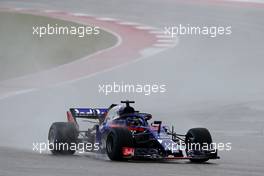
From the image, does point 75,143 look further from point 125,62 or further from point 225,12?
point 225,12

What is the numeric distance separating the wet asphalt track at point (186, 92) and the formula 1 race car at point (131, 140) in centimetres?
20

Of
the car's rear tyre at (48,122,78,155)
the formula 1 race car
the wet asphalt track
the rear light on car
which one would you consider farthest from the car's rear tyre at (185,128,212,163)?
the car's rear tyre at (48,122,78,155)

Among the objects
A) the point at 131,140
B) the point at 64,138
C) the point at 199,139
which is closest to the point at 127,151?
the point at 131,140

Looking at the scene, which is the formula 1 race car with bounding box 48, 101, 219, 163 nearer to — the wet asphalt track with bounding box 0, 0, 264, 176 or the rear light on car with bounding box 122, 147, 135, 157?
the rear light on car with bounding box 122, 147, 135, 157

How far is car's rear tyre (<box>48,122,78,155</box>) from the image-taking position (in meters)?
15.5

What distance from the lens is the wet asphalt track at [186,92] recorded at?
15.1 m

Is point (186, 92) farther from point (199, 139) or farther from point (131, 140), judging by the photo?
point (131, 140)

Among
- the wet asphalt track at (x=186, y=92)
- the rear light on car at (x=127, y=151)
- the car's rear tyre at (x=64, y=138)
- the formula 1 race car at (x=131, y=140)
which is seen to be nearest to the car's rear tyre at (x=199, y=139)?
the formula 1 race car at (x=131, y=140)

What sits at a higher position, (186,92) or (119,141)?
(186,92)

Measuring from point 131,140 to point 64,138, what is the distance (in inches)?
69.2

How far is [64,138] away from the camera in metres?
15.5

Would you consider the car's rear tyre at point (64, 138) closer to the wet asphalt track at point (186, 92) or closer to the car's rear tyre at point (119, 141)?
the wet asphalt track at point (186, 92)

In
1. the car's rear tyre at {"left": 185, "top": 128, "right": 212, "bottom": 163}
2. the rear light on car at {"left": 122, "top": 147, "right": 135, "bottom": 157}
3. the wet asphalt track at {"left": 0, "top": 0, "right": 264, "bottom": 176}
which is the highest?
the wet asphalt track at {"left": 0, "top": 0, "right": 264, "bottom": 176}

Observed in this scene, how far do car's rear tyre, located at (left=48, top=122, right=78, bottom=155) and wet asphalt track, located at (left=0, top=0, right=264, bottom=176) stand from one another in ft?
0.93
